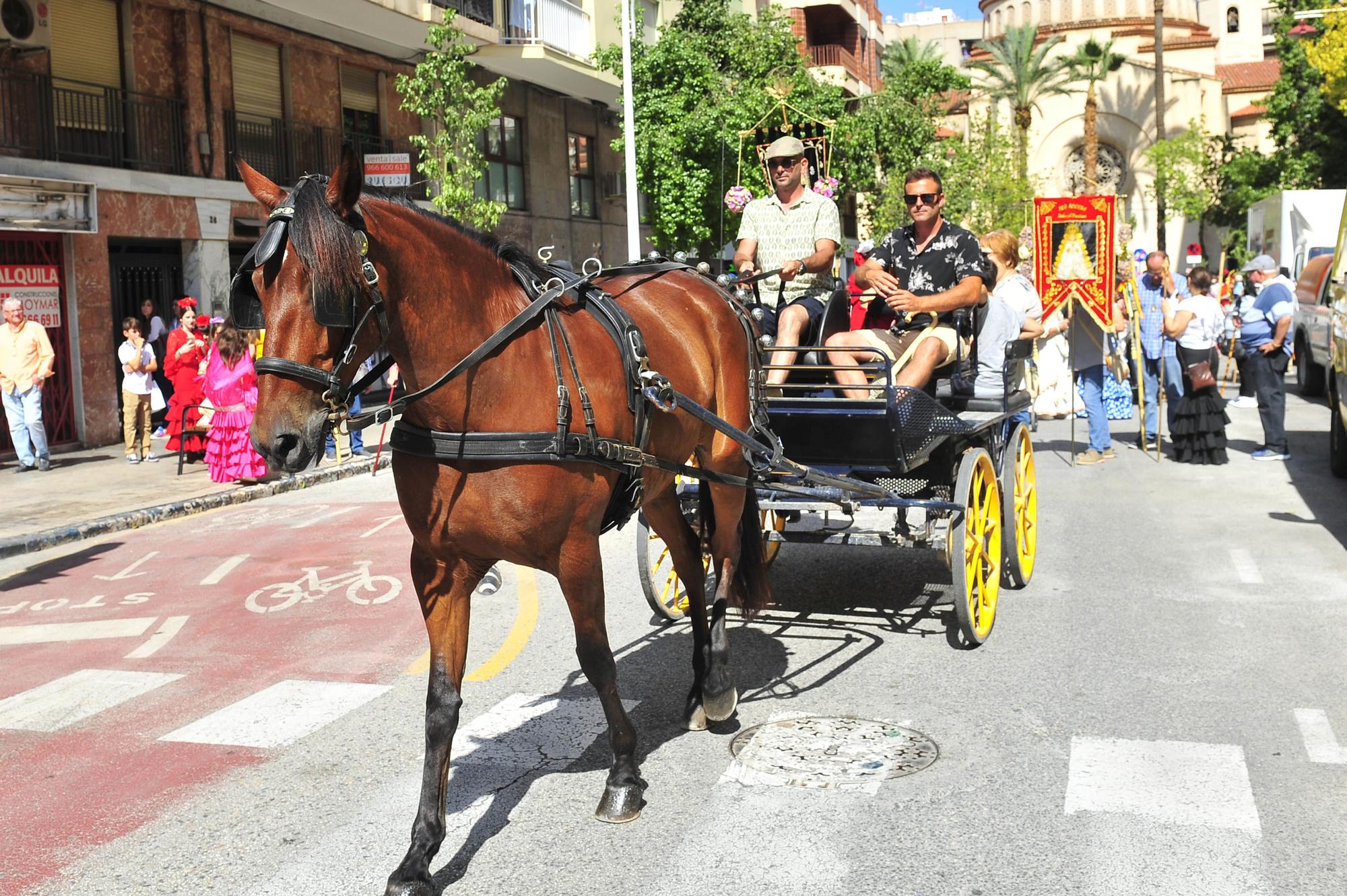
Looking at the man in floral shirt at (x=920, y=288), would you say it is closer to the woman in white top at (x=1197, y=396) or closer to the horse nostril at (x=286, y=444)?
the horse nostril at (x=286, y=444)

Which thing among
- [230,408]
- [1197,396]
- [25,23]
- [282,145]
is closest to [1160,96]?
[282,145]

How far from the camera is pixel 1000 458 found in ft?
27.2

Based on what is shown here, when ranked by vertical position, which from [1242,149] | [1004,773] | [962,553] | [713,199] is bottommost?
[1004,773]

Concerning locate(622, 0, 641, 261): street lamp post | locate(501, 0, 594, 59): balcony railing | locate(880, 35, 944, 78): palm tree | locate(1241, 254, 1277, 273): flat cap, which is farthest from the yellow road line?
locate(880, 35, 944, 78): palm tree

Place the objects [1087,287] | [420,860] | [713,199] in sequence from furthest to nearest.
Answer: [713,199] < [1087,287] < [420,860]

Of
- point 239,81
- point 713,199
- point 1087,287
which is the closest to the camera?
point 1087,287

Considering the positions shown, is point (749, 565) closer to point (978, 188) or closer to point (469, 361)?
point (469, 361)

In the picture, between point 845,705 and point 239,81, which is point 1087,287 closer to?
point 845,705

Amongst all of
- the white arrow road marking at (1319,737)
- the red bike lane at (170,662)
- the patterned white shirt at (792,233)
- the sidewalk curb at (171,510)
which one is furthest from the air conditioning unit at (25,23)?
the white arrow road marking at (1319,737)

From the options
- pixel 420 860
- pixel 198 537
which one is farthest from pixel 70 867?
pixel 198 537

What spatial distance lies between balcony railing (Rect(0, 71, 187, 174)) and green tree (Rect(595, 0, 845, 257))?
10.8 m

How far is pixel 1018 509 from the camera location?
330 inches

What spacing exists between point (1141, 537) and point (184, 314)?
12058mm

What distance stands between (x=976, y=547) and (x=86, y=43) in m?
15.7
